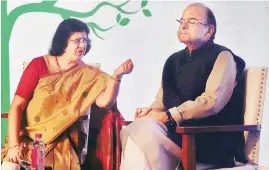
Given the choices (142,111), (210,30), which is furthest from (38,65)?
(210,30)

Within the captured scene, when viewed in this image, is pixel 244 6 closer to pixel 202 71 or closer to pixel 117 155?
pixel 202 71

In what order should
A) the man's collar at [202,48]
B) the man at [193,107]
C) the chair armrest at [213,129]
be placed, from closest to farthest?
the chair armrest at [213,129] < the man at [193,107] < the man's collar at [202,48]

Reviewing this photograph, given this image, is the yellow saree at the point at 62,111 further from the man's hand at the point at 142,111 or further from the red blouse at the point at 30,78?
the man's hand at the point at 142,111

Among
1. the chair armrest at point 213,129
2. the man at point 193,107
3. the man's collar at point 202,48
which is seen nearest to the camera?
the chair armrest at point 213,129

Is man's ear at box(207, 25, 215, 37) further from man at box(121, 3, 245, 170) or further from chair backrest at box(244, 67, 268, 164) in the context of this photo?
chair backrest at box(244, 67, 268, 164)

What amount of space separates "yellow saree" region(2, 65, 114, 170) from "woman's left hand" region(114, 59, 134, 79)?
71mm

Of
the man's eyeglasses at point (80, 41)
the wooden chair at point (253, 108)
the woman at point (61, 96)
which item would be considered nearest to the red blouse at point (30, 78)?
the woman at point (61, 96)

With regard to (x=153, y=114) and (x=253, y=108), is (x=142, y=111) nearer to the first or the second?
(x=153, y=114)

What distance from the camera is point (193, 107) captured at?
2814 mm

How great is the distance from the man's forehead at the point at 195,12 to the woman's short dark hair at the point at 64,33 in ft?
2.10

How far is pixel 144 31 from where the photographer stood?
294 centimetres

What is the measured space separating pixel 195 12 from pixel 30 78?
1132 millimetres

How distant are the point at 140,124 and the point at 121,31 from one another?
607 mm

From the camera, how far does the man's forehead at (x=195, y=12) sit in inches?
115
